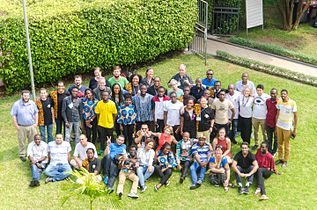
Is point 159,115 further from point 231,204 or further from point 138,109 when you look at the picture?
point 231,204

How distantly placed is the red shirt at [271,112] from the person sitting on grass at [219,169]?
1.57 m

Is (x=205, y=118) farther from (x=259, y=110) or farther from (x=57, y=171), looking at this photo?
(x=57, y=171)

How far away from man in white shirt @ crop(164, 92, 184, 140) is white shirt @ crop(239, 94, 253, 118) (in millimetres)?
1455

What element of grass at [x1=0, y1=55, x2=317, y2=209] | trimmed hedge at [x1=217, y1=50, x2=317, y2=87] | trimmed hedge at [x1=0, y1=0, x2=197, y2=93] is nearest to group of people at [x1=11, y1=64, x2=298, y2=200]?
grass at [x1=0, y1=55, x2=317, y2=209]

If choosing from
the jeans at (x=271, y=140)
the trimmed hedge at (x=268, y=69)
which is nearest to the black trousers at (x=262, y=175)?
the jeans at (x=271, y=140)

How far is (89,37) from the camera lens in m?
16.8

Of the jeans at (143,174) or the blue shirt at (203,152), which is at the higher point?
the blue shirt at (203,152)

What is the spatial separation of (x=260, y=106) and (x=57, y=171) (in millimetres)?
5043

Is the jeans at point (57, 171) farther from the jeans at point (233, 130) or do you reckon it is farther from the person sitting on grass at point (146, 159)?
the jeans at point (233, 130)

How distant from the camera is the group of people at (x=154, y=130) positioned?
12.5 m

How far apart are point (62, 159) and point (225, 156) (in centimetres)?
372

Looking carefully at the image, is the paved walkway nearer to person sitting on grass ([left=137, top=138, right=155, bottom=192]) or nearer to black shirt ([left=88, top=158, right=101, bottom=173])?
person sitting on grass ([left=137, top=138, right=155, bottom=192])

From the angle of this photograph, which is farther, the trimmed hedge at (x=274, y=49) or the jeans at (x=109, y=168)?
the trimmed hedge at (x=274, y=49)

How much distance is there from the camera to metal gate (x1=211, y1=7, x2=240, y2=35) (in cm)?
2238
